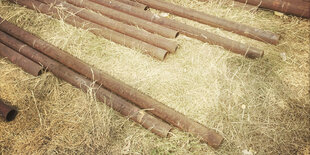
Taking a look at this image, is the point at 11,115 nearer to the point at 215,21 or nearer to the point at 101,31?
the point at 101,31

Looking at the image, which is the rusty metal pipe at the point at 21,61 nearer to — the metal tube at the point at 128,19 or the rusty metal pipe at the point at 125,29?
the rusty metal pipe at the point at 125,29

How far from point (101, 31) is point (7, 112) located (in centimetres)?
183

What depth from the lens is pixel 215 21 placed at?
3.50 m

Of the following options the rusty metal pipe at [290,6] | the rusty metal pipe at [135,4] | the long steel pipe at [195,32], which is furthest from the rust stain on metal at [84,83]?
the rusty metal pipe at [290,6]

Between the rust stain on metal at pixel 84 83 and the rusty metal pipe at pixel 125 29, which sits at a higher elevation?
the rusty metal pipe at pixel 125 29

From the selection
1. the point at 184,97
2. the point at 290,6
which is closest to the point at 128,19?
the point at 184,97

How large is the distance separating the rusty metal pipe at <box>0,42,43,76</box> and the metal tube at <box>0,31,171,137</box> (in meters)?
0.08

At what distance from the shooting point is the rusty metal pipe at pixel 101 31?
3.19m

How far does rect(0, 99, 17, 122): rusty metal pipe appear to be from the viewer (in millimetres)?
2605

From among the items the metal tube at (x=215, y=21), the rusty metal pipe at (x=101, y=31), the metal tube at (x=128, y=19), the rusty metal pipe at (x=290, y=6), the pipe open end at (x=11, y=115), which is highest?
the rusty metal pipe at (x=290, y=6)

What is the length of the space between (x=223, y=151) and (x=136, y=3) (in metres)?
2.96

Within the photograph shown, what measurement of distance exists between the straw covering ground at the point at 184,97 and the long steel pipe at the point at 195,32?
106mm

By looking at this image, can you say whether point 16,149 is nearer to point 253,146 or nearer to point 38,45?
point 38,45

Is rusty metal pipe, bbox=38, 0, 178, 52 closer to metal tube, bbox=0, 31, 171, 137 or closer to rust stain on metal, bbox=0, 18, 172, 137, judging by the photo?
rust stain on metal, bbox=0, 18, 172, 137
